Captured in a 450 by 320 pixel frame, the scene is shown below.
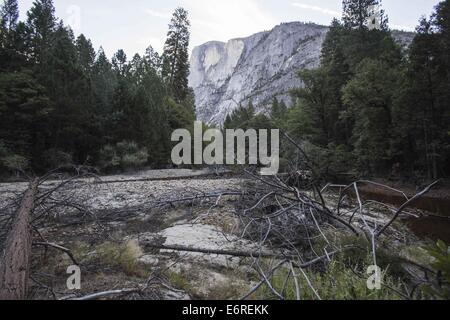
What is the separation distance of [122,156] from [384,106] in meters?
19.1

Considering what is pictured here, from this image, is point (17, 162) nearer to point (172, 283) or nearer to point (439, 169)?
point (172, 283)

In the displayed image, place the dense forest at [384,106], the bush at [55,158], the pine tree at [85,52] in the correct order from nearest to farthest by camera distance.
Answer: the bush at [55,158] → the dense forest at [384,106] → the pine tree at [85,52]

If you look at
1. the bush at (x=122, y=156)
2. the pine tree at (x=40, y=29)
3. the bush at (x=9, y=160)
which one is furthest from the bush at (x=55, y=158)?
the pine tree at (x=40, y=29)

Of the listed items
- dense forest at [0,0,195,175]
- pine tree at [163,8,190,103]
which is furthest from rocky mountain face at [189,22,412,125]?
dense forest at [0,0,195,175]

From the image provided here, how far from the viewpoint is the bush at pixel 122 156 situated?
20.5 metres

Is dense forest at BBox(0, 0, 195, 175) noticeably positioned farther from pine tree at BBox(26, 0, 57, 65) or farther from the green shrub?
the green shrub

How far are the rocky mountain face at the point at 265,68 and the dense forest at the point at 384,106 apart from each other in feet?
240

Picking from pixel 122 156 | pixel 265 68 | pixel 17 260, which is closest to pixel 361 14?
pixel 122 156

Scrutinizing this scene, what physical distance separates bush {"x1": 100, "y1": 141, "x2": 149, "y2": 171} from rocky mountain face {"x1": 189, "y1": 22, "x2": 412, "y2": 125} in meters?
84.4

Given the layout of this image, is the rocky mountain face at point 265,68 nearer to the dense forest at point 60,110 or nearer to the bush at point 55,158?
the dense forest at point 60,110

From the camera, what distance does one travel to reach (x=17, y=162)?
53.9 feet

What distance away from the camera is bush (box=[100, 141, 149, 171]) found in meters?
20.5
